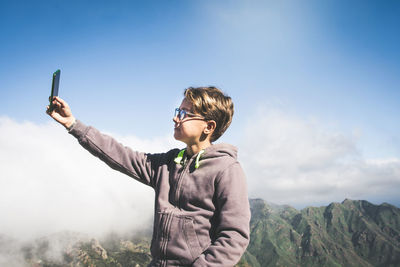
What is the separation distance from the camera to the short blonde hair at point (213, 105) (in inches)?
169

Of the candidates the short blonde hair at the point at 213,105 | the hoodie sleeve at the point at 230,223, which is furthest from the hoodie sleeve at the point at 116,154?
the hoodie sleeve at the point at 230,223

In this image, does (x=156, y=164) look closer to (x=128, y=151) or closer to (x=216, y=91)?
(x=128, y=151)

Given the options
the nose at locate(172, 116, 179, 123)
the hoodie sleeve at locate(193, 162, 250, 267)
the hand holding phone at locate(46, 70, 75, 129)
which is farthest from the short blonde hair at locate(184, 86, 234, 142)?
the hand holding phone at locate(46, 70, 75, 129)

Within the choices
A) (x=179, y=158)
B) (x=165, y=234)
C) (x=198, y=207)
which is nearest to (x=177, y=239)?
(x=165, y=234)

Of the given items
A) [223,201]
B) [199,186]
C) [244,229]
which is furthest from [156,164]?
[244,229]

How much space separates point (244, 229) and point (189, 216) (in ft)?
2.56

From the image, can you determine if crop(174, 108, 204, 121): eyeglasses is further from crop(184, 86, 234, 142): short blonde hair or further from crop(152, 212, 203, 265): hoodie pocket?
crop(152, 212, 203, 265): hoodie pocket

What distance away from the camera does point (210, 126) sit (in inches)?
172

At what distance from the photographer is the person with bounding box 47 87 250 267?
129 inches

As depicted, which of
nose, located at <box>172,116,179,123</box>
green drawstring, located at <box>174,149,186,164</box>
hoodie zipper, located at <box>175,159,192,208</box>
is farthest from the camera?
nose, located at <box>172,116,179,123</box>

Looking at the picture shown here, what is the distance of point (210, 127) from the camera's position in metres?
4.38

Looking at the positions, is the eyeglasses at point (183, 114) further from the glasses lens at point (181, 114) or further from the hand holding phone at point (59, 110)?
the hand holding phone at point (59, 110)

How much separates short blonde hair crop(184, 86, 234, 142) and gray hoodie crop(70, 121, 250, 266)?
0.55m

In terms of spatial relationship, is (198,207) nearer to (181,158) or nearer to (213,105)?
(181,158)
